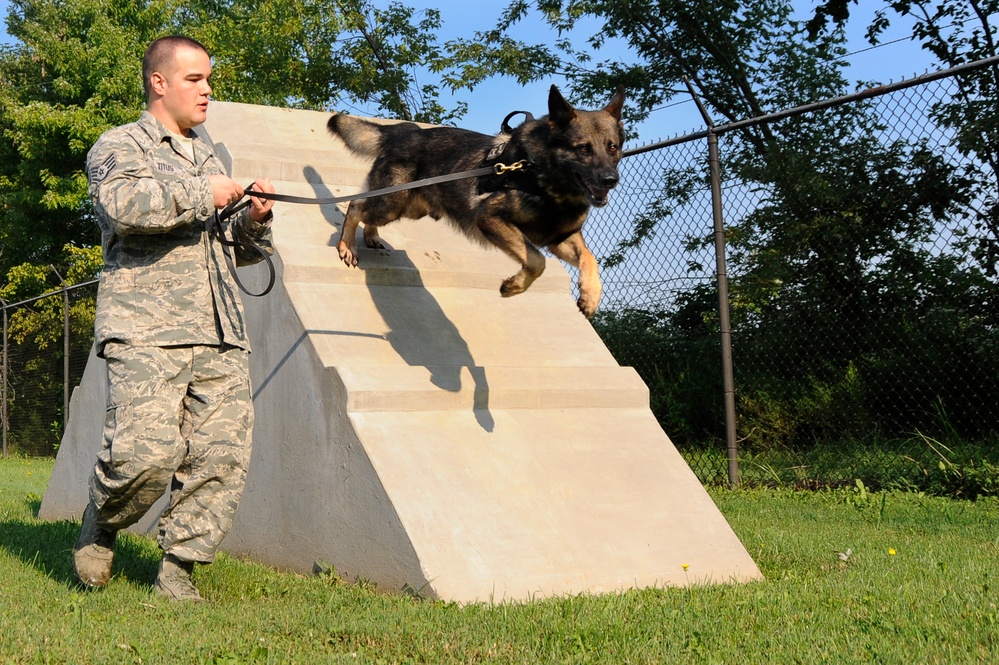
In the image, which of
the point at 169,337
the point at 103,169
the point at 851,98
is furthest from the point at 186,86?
the point at 851,98

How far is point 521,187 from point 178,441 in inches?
94.9

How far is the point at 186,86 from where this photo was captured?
3.78m

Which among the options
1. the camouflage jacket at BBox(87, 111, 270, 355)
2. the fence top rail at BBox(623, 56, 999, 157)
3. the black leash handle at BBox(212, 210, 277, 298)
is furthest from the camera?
the fence top rail at BBox(623, 56, 999, 157)

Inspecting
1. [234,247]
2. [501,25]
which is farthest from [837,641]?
[501,25]

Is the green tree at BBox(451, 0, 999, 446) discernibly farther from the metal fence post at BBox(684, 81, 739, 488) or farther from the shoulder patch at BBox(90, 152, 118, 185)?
the shoulder patch at BBox(90, 152, 118, 185)

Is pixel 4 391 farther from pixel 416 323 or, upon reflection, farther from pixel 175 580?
pixel 175 580

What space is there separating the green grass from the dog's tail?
9.12 ft

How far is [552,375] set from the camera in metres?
5.09

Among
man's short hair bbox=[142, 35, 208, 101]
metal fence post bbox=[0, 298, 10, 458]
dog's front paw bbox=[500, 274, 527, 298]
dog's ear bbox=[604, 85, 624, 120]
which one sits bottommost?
metal fence post bbox=[0, 298, 10, 458]

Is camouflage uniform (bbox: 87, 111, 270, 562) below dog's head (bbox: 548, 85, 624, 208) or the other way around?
below

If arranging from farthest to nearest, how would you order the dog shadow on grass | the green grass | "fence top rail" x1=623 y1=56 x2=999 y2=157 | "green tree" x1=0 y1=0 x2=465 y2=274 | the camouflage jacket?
"green tree" x1=0 y1=0 x2=465 y2=274
"fence top rail" x1=623 y1=56 x2=999 y2=157
the dog shadow on grass
the camouflage jacket
the green grass

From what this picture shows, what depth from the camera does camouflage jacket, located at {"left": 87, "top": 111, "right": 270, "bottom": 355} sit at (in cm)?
344

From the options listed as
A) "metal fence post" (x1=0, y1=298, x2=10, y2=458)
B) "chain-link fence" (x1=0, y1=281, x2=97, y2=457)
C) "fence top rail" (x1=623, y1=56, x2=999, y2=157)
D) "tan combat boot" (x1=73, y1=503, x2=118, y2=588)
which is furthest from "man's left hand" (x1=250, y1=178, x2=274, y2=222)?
"metal fence post" (x1=0, y1=298, x2=10, y2=458)

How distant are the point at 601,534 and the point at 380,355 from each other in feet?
4.73
